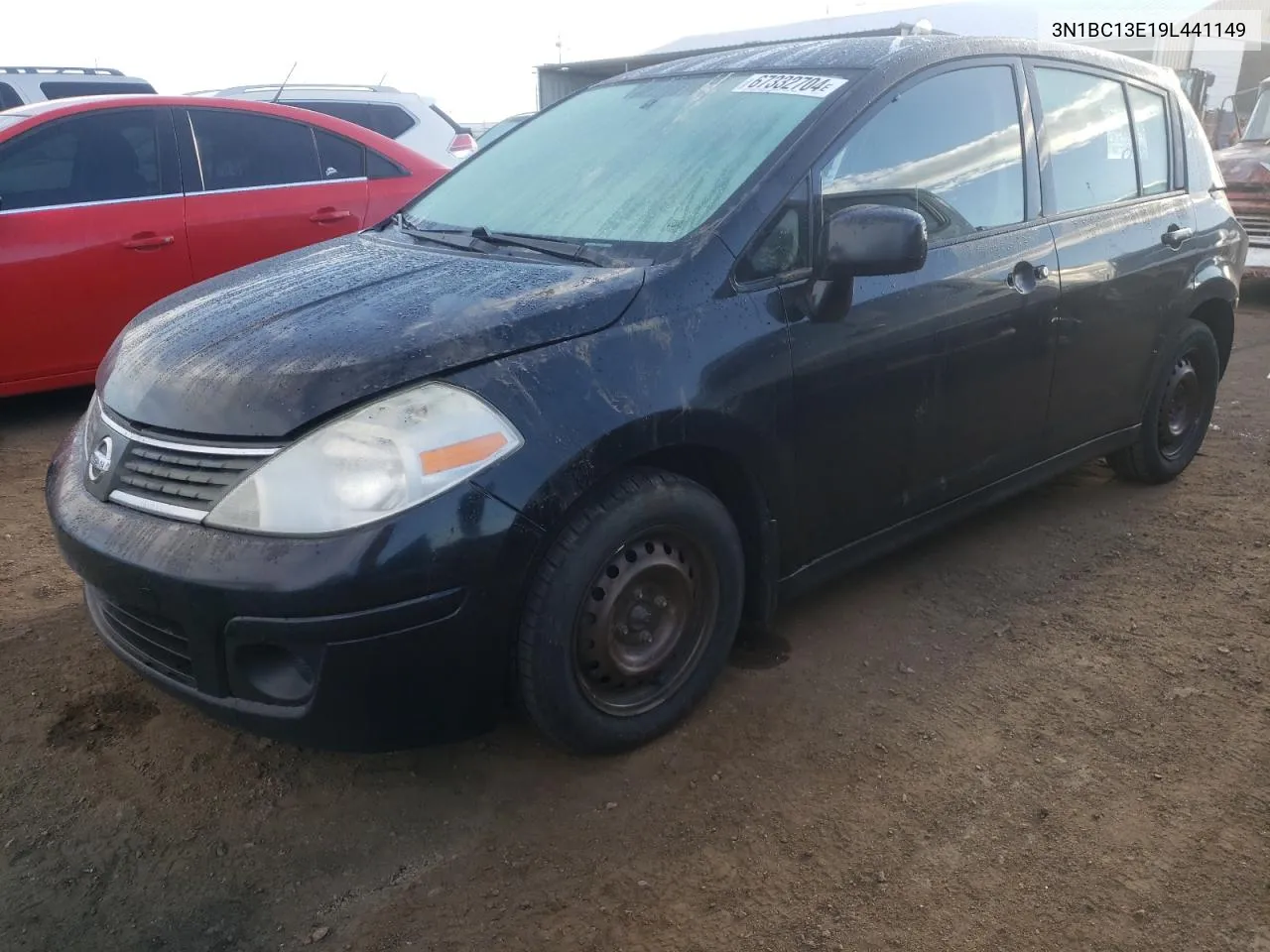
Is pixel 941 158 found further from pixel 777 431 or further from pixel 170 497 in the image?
pixel 170 497

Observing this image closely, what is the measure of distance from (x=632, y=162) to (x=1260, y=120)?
10648 millimetres

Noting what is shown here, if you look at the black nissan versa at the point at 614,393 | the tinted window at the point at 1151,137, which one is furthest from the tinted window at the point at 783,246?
the tinted window at the point at 1151,137

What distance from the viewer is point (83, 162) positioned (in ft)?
16.7

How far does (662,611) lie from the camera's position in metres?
2.60

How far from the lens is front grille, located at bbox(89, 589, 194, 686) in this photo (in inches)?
87.7

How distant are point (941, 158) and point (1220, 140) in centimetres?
1695

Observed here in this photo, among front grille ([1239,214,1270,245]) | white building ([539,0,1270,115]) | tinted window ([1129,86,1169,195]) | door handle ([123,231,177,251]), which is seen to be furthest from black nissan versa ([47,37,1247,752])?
white building ([539,0,1270,115])

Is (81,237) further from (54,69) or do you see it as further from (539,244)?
(54,69)

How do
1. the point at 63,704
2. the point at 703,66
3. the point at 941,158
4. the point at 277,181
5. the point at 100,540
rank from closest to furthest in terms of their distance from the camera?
the point at 100,540
the point at 63,704
the point at 941,158
the point at 703,66
the point at 277,181

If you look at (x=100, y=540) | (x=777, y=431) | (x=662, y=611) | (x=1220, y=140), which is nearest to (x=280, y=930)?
(x=100, y=540)

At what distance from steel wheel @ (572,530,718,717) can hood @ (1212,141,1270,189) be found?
9.49m

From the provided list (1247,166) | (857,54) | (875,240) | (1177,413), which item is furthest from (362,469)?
(1247,166)

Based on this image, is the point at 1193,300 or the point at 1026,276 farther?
the point at 1193,300

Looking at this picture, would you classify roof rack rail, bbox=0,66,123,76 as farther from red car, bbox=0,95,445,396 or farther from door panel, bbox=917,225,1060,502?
door panel, bbox=917,225,1060,502
